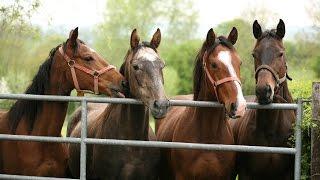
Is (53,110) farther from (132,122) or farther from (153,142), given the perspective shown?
(153,142)

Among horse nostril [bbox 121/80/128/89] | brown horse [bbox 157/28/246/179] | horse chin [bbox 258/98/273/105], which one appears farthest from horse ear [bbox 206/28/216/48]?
horse nostril [bbox 121/80/128/89]

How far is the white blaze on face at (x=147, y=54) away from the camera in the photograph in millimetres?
6066

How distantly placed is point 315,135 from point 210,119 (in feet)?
3.28

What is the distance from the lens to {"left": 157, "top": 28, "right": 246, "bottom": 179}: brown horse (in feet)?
19.2

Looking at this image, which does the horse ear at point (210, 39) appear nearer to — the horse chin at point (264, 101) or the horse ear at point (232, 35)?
the horse ear at point (232, 35)

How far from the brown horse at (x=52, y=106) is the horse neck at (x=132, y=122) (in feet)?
0.86

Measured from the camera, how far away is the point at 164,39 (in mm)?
63000

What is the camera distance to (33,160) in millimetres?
6281

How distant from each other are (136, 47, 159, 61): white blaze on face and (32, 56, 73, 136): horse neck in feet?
2.56

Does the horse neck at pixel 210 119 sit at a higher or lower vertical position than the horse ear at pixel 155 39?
lower

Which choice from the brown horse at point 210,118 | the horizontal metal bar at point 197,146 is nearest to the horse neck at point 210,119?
the brown horse at point 210,118

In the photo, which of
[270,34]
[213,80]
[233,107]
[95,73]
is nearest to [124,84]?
[95,73]

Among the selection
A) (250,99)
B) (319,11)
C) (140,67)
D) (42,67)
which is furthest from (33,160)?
(319,11)

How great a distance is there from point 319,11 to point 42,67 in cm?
3428
